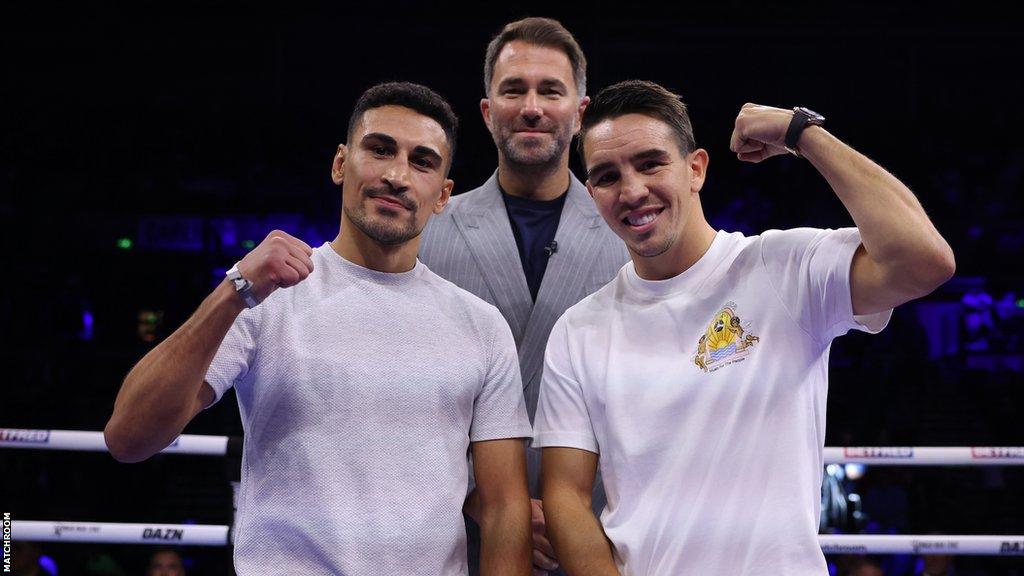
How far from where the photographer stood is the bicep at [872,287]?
5.57 feet

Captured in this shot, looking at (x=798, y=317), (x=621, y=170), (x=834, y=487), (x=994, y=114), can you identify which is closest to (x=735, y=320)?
(x=798, y=317)

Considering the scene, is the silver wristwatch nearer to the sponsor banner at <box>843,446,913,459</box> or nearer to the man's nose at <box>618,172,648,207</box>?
the man's nose at <box>618,172,648,207</box>

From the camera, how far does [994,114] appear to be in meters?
10.6

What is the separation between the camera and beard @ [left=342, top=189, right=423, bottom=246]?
6.76 ft

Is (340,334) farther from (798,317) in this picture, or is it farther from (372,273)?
(798,317)

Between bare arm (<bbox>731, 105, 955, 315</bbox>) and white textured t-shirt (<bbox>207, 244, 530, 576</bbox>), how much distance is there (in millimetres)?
800

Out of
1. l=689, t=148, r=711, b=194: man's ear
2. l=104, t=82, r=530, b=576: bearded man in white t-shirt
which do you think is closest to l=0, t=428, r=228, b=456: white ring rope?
l=104, t=82, r=530, b=576: bearded man in white t-shirt

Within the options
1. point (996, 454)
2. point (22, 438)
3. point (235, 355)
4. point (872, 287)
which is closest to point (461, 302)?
point (235, 355)

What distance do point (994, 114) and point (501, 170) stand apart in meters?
9.83

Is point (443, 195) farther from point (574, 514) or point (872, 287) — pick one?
point (872, 287)

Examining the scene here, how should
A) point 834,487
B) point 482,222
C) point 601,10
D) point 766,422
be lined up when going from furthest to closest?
point 601,10
point 834,487
point 482,222
point 766,422

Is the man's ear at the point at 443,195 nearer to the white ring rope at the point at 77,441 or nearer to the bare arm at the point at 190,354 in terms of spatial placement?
the bare arm at the point at 190,354

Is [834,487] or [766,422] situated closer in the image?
[766,422]

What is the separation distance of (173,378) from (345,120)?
9.63m
